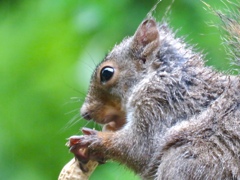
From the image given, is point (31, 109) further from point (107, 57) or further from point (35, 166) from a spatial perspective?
point (107, 57)

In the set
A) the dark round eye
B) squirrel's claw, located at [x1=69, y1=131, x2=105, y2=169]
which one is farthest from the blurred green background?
squirrel's claw, located at [x1=69, y1=131, x2=105, y2=169]

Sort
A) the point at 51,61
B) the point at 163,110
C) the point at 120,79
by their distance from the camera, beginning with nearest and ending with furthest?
the point at 163,110, the point at 120,79, the point at 51,61

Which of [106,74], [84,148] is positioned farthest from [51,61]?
[84,148]

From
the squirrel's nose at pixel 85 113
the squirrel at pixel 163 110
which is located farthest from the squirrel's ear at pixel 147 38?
the squirrel's nose at pixel 85 113

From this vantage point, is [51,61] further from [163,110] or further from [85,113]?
[163,110]

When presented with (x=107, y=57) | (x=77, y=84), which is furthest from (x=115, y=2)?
(x=107, y=57)

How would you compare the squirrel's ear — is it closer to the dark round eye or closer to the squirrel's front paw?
the dark round eye

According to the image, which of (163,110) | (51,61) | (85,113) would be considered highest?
(51,61)
